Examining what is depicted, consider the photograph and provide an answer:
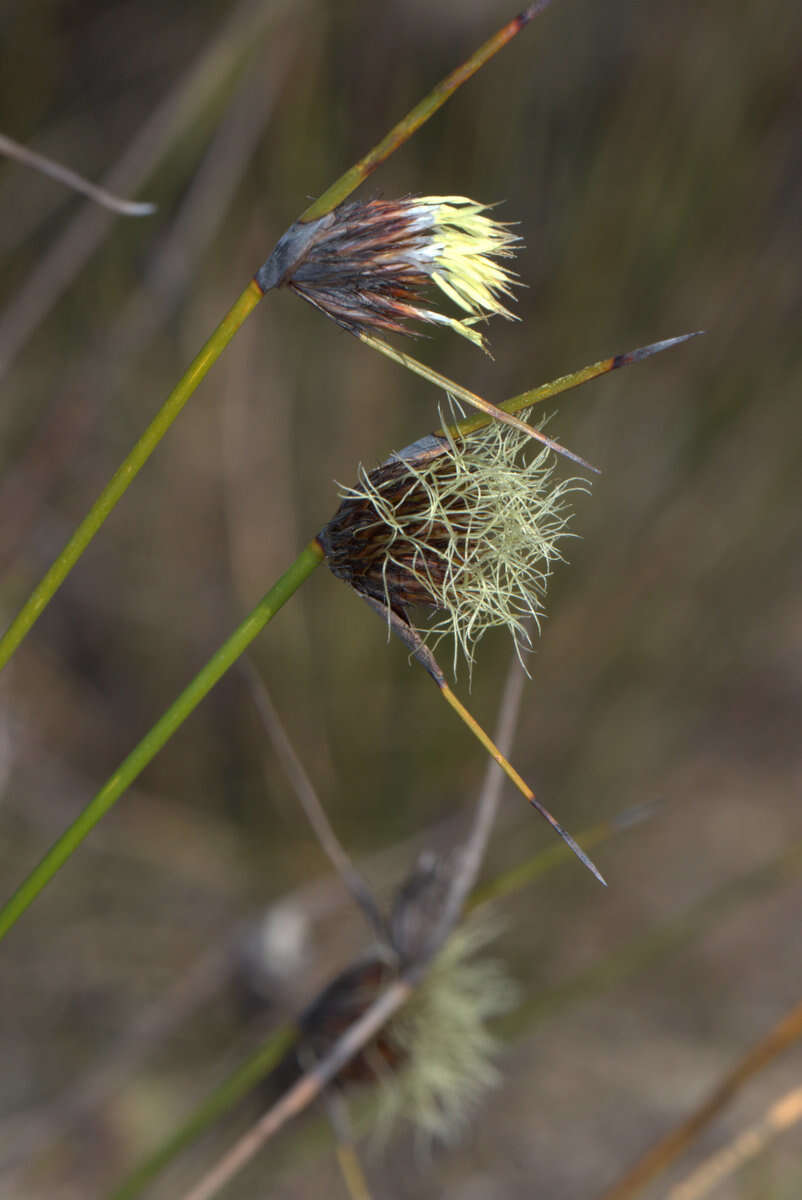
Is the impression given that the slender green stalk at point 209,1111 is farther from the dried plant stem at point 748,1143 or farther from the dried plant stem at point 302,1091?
the dried plant stem at point 748,1143

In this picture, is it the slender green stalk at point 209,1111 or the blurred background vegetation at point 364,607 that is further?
the blurred background vegetation at point 364,607

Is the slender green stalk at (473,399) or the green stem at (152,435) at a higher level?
the slender green stalk at (473,399)

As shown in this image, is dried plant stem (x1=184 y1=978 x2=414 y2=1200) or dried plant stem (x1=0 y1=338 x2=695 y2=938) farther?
dried plant stem (x1=184 y1=978 x2=414 y2=1200)

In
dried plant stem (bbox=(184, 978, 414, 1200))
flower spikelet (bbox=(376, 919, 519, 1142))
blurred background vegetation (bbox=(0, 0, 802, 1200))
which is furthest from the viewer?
blurred background vegetation (bbox=(0, 0, 802, 1200))

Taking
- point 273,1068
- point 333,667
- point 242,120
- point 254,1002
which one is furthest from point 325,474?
point 273,1068

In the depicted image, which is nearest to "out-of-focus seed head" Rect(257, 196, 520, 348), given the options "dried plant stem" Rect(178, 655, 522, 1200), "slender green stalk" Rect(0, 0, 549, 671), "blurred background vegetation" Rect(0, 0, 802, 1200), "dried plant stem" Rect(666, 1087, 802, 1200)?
"slender green stalk" Rect(0, 0, 549, 671)

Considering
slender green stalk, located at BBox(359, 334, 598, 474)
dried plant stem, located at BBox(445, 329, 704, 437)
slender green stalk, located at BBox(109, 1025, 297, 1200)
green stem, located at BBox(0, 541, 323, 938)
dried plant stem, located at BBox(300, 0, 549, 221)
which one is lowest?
slender green stalk, located at BBox(109, 1025, 297, 1200)

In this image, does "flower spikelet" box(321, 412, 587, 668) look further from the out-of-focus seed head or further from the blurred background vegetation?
the blurred background vegetation

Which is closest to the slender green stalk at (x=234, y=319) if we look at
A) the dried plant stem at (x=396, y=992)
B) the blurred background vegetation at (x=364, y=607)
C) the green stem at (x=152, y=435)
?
the green stem at (x=152, y=435)
